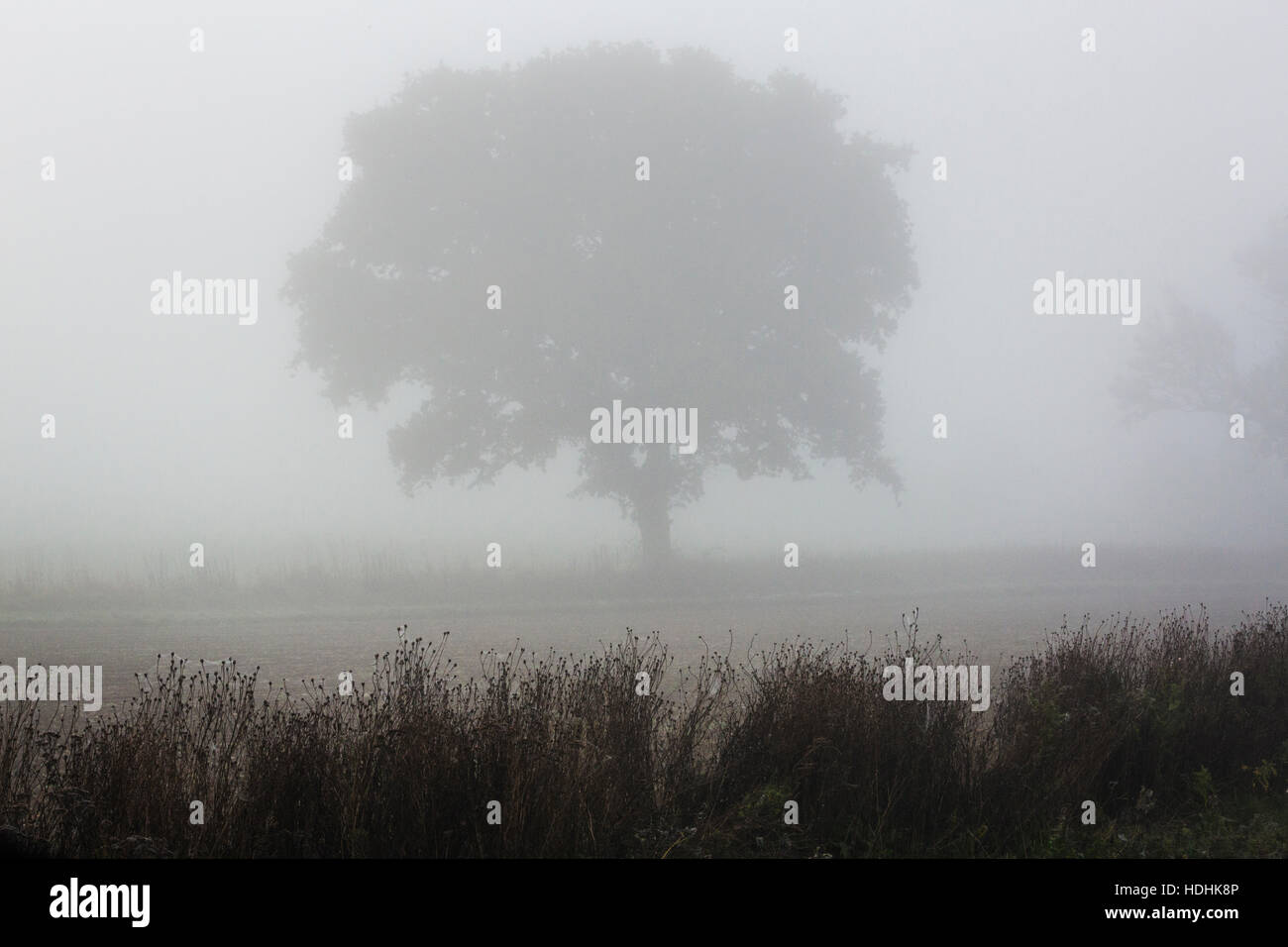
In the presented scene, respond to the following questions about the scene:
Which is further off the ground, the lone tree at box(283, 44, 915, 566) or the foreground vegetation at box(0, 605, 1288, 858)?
the lone tree at box(283, 44, 915, 566)

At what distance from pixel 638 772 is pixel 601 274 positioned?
2281 cm

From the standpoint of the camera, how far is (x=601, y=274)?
95.0ft

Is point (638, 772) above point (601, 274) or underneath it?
underneath

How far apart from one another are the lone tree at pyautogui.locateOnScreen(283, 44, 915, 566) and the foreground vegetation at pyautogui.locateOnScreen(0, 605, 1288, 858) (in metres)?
19.3

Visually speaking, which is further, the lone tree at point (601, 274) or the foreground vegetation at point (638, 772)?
the lone tree at point (601, 274)

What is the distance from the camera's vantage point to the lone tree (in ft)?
94.5

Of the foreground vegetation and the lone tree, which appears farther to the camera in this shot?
the lone tree

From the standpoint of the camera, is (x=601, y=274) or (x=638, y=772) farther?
(x=601, y=274)

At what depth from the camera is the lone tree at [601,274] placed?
1134 inches

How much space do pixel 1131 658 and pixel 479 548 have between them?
74.0 feet

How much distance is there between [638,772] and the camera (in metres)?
7.55

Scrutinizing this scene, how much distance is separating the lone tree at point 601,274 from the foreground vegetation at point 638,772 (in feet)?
63.2

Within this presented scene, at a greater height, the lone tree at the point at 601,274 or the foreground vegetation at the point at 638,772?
the lone tree at the point at 601,274

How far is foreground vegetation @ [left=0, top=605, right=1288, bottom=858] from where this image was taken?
651 cm
